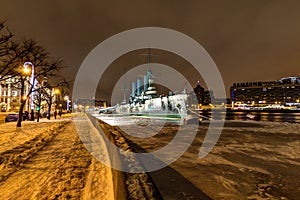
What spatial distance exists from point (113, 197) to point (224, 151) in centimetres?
645

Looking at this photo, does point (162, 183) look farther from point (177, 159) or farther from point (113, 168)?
point (177, 159)

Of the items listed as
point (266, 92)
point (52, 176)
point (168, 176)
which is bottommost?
point (168, 176)

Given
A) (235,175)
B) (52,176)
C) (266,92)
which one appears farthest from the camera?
(266,92)

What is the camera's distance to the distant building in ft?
573

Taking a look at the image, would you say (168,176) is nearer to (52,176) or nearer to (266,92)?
(52,176)

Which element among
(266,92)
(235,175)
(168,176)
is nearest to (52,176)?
(168,176)

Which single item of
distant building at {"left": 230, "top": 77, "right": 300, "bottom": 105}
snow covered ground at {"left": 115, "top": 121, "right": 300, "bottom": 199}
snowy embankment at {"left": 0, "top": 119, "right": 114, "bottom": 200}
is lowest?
snow covered ground at {"left": 115, "top": 121, "right": 300, "bottom": 199}

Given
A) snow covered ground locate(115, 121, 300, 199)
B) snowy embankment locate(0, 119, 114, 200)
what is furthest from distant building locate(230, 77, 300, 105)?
snowy embankment locate(0, 119, 114, 200)

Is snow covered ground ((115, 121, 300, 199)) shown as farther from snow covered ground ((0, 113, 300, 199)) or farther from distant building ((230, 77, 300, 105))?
distant building ((230, 77, 300, 105))

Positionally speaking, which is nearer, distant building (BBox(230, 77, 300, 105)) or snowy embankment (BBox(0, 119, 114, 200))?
snowy embankment (BBox(0, 119, 114, 200))

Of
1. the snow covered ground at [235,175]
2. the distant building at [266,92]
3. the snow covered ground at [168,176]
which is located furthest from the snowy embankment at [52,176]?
the distant building at [266,92]

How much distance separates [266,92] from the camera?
7234 inches

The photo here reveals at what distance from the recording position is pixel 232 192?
15.6 ft

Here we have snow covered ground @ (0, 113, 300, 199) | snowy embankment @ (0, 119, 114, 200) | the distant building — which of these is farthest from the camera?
the distant building
